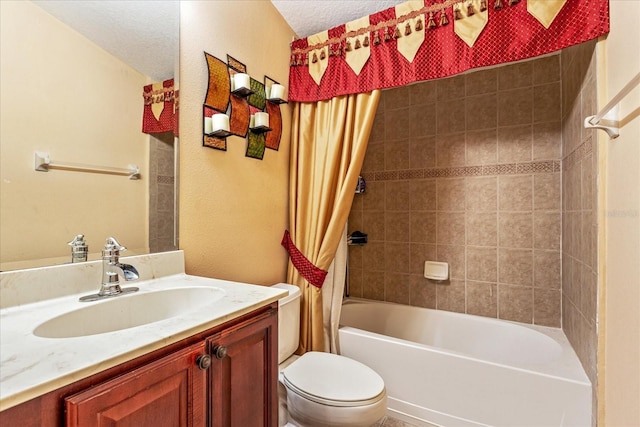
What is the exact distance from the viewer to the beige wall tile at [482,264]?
7.11 feet

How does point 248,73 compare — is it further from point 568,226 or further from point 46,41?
point 568,226

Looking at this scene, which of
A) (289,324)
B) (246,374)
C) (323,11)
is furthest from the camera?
(323,11)

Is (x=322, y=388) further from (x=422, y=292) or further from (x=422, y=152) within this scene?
(x=422, y=152)

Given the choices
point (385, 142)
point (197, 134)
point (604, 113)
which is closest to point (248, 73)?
point (197, 134)

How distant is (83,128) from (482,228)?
2384 millimetres

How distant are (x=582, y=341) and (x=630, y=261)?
0.73m

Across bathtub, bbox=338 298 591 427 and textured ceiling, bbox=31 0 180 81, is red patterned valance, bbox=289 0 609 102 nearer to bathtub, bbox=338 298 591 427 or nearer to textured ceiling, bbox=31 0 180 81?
textured ceiling, bbox=31 0 180 81

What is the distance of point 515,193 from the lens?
2098 mm

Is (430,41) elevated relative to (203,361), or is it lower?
elevated

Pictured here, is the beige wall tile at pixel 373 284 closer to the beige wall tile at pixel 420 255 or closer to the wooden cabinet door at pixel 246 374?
the beige wall tile at pixel 420 255

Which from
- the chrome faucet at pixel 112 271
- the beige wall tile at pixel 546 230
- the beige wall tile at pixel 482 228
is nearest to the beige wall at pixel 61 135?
the chrome faucet at pixel 112 271

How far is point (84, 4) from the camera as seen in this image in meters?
1.03

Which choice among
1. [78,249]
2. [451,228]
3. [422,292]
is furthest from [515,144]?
[78,249]

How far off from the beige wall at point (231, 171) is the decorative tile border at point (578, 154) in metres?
1.56
